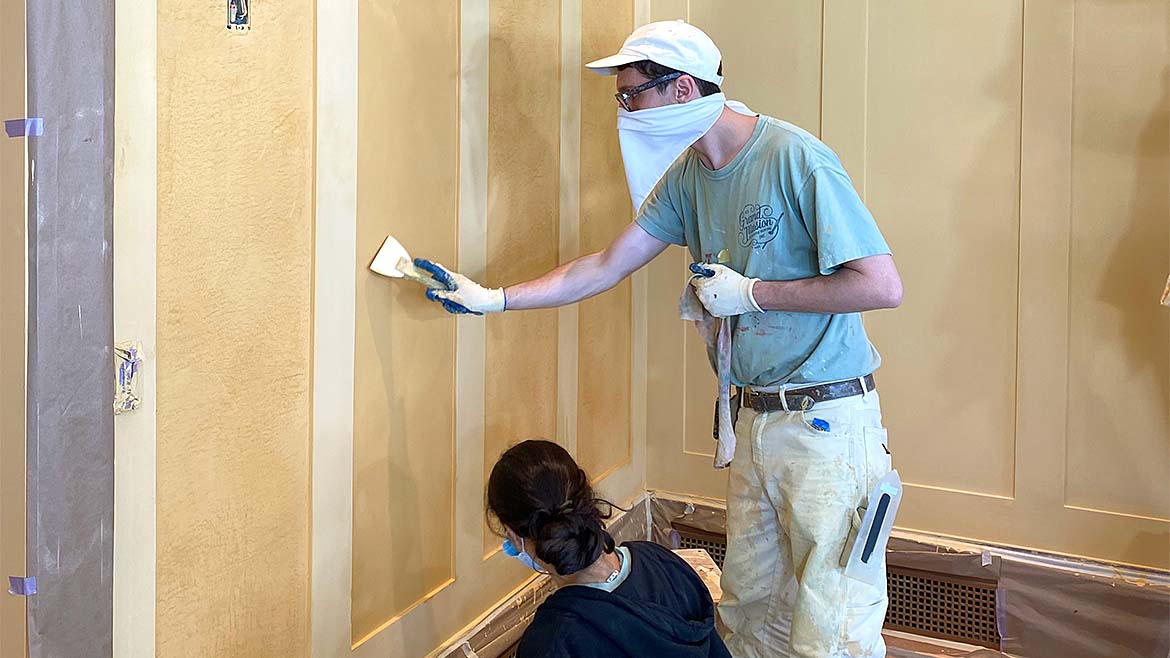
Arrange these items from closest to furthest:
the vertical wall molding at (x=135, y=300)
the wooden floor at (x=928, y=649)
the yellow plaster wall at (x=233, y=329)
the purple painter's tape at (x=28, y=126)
Result: the purple painter's tape at (x=28, y=126), the vertical wall molding at (x=135, y=300), the yellow plaster wall at (x=233, y=329), the wooden floor at (x=928, y=649)

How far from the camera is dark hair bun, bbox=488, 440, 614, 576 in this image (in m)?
1.47

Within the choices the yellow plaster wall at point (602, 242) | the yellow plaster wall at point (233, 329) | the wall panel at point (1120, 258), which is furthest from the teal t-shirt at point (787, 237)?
the wall panel at point (1120, 258)

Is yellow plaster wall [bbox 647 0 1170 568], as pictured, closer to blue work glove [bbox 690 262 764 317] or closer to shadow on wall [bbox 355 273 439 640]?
blue work glove [bbox 690 262 764 317]

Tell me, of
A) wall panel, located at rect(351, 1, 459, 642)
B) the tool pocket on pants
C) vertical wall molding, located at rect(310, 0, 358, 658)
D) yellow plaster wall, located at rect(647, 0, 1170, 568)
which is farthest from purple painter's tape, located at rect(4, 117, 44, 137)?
yellow plaster wall, located at rect(647, 0, 1170, 568)

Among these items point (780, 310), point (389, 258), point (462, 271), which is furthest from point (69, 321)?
point (780, 310)

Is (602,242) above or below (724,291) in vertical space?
above

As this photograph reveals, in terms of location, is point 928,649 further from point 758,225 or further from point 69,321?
point 69,321

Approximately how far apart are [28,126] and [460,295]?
35.3 inches

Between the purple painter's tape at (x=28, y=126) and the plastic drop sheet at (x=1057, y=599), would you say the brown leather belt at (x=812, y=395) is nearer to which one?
the plastic drop sheet at (x=1057, y=599)

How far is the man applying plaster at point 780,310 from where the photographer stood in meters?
1.83

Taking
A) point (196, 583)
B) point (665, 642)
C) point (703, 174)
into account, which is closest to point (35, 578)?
point (196, 583)

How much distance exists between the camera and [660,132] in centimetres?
197

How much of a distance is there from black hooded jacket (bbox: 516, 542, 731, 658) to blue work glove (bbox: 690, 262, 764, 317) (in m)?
0.60

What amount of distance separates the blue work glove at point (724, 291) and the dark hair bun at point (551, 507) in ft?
1.74
